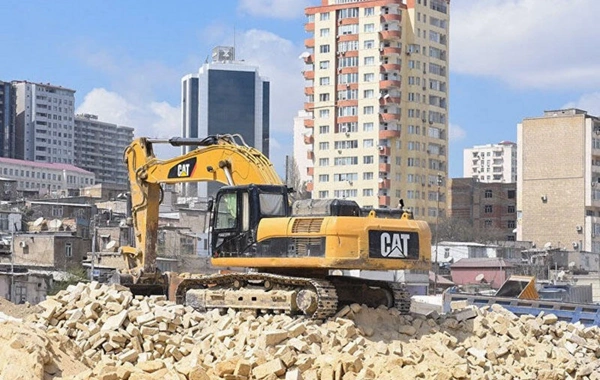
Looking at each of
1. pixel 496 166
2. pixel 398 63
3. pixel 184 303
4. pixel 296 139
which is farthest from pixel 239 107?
pixel 184 303

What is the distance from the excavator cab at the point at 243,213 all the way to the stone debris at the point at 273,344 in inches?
50.6

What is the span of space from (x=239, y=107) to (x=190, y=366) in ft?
538

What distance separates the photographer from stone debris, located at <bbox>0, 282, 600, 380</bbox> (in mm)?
15359

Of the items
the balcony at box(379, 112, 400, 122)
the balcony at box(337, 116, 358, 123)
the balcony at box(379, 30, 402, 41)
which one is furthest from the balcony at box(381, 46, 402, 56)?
the balcony at box(337, 116, 358, 123)

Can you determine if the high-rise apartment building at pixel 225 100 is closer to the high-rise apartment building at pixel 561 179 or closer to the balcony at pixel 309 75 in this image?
the balcony at pixel 309 75

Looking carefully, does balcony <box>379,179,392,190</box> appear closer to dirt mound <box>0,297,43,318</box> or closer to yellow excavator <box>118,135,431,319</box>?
yellow excavator <box>118,135,431,319</box>

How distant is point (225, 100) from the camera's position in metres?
177

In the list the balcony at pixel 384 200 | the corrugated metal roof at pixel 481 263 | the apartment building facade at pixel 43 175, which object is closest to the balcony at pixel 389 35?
the balcony at pixel 384 200

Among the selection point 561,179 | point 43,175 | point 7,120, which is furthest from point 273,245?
point 7,120

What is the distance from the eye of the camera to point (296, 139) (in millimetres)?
119938

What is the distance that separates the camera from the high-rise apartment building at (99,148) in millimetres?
161163

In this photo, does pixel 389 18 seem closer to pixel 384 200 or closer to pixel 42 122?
pixel 384 200

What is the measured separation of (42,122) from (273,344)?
5272 inches

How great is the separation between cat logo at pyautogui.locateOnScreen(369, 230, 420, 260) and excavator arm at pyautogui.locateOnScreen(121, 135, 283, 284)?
8.97ft
